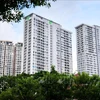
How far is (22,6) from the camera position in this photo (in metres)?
2.86

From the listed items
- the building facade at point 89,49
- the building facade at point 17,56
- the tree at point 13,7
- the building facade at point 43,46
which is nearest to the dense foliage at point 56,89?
the tree at point 13,7

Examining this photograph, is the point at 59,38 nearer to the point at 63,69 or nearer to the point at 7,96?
the point at 63,69

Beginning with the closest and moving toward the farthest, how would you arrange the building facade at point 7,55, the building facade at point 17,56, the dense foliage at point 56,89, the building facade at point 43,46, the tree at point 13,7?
the tree at point 13,7 → the dense foliage at point 56,89 → the building facade at point 43,46 → the building facade at point 7,55 → the building facade at point 17,56

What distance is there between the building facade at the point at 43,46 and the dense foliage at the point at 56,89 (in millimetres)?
38541

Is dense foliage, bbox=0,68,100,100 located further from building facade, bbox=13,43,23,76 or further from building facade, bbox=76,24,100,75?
building facade, bbox=13,43,23,76

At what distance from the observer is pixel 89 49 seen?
54094mm

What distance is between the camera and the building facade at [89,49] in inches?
2105

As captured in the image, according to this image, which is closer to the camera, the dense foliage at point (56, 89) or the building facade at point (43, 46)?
the dense foliage at point (56, 89)

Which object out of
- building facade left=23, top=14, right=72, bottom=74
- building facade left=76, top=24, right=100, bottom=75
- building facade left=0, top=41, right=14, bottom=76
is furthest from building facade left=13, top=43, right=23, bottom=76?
building facade left=76, top=24, right=100, bottom=75

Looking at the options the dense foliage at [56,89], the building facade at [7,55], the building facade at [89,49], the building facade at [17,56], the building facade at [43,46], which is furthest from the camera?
the building facade at [17,56]

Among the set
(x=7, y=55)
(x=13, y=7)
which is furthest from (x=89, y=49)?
(x=13, y=7)

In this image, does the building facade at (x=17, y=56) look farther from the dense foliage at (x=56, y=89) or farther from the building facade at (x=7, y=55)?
the dense foliage at (x=56, y=89)

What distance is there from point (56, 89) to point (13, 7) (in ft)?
11.4

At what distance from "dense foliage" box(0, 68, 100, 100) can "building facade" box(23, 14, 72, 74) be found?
1517 inches
